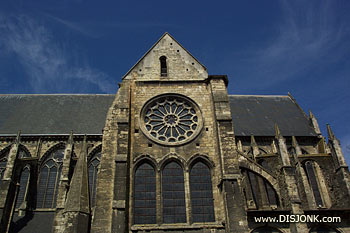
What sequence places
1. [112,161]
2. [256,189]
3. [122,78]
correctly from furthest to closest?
[256,189]
[122,78]
[112,161]

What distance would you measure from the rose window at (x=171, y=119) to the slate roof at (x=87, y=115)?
603 centimetres

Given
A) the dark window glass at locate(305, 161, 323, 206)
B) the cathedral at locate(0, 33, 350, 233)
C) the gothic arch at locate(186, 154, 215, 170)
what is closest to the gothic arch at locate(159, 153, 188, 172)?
the cathedral at locate(0, 33, 350, 233)

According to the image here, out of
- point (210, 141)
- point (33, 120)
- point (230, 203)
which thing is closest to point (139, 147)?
point (210, 141)

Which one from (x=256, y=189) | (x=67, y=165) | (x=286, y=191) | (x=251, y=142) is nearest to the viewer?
(x=286, y=191)

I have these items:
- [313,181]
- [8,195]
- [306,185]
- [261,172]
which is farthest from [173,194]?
[313,181]

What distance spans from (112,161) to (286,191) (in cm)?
702

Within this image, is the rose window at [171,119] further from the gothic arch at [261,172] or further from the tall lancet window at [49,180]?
the tall lancet window at [49,180]

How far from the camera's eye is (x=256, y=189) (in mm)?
15352

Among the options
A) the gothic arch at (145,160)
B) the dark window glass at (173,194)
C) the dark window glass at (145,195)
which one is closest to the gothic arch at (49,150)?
the gothic arch at (145,160)

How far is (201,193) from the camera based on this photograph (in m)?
11.2

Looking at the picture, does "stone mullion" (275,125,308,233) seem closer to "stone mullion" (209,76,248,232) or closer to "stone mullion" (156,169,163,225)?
"stone mullion" (209,76,248,232)

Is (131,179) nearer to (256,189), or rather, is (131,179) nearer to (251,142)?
(256,189)

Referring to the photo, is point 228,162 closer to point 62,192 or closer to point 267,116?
point 62,192

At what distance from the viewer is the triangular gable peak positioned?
13.7 meters
